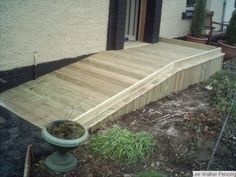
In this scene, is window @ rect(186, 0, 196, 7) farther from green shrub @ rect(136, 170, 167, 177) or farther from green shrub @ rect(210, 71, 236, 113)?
green shrub @ rect(136, 170, 167, 177)

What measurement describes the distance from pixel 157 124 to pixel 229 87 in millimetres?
2304

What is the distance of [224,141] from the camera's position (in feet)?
17.1

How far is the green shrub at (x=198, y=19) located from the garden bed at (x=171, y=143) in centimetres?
483

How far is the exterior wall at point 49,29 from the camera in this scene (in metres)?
6.07

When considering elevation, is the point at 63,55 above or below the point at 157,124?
above

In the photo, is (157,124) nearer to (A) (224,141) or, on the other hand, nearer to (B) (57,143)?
(A) (224,141)

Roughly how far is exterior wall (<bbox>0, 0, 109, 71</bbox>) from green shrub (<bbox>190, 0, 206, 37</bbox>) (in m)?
4.20

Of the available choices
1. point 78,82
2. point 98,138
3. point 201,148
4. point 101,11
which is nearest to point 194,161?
point 201,148

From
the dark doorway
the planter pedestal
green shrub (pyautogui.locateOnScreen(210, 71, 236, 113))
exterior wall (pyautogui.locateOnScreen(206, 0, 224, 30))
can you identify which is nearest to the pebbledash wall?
the dark doorway

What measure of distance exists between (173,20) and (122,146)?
283 inches

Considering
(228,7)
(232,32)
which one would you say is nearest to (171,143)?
(232,32)

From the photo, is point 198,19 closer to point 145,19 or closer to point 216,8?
point 145,19

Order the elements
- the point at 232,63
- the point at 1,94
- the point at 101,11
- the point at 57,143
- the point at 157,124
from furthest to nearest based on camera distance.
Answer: the point at 232,63
the point at 101,11
the point at 1,94
the point at 157,124
the point at 57,143

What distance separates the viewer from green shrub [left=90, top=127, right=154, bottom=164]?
4.49m
